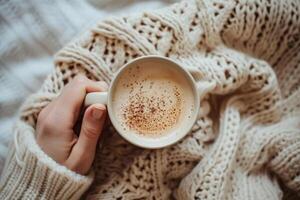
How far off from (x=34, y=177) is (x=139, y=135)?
0.21 meters

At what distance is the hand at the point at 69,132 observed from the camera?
708mm

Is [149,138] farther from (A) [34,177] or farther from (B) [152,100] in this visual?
(A) [34,177]

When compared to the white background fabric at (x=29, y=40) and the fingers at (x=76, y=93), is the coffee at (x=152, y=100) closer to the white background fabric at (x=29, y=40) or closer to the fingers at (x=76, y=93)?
the fingers at (x=76, y=93)

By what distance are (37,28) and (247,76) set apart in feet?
1.49

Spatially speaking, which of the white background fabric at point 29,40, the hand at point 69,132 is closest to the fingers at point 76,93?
the hand at point 69,132

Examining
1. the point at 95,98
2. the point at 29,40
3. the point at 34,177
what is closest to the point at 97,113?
the point at 95,98

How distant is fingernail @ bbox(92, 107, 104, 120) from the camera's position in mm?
667

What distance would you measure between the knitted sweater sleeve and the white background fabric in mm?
103

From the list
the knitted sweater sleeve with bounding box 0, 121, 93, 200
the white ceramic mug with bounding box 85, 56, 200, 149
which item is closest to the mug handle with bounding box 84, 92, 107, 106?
the white ceramic mug with bounding box 85, 56, 200, 149

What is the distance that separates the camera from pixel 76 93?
69 centimetres

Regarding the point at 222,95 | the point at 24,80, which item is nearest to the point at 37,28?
the point at 24,80

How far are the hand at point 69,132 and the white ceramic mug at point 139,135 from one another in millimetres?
38

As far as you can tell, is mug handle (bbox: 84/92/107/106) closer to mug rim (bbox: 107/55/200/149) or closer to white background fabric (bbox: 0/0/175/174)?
mug rim (bbox: 107/55/200/149)

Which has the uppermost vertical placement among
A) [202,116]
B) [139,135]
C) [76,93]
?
[76,93]
